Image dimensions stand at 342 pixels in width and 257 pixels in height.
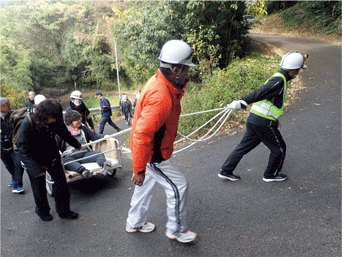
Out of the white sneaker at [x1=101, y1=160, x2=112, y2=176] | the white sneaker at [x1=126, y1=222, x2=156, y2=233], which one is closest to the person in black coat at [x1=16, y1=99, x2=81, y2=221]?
the white sneaker at [x1=101, y1=160, x2=112, y2=176]

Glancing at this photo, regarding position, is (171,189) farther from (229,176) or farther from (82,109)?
(82,109)

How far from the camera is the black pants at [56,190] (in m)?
3.67

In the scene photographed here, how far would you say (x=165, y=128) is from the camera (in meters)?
2.66

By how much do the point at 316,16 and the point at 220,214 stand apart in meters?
22.4

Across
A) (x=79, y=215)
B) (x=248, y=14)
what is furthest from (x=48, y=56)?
(x=79, y=215)

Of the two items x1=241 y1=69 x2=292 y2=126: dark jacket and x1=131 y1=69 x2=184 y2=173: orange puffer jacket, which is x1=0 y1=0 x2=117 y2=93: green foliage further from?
x1=131 y1=69 x2=184 y2=173: orange puffer jacket

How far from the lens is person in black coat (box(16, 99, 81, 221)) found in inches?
133

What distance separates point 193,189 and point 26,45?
3888 centimetres

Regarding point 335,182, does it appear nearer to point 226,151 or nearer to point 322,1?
point 226,151

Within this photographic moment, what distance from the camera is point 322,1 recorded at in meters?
20.7

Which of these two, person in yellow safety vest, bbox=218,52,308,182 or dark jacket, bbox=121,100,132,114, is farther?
dark jacket, bbox=121,100,132,114

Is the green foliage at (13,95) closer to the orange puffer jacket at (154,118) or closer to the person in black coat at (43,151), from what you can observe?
the person in black coat at (43,151)

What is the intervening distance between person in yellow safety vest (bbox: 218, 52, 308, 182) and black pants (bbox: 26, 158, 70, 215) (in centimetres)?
272

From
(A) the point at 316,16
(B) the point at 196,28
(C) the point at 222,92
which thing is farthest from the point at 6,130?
(A) the point at 316,16
